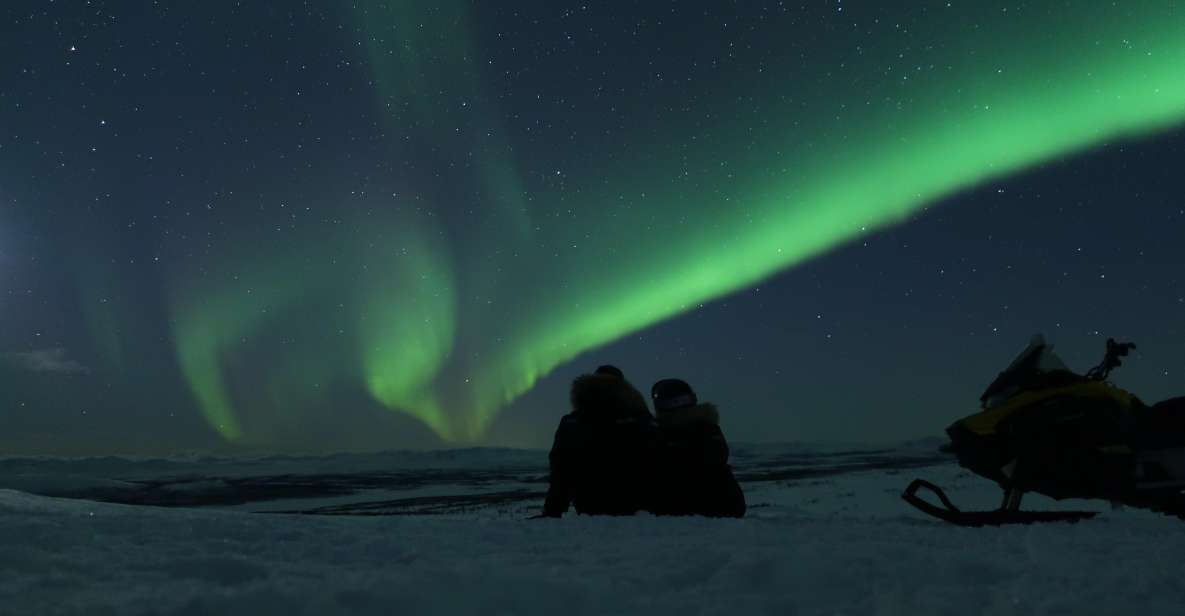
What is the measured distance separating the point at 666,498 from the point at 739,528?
5.10 ft

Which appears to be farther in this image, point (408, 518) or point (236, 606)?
Result: point (408, 518)

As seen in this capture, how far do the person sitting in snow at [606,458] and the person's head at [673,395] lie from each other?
15 centimetres

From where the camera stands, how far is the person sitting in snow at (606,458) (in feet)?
14.7

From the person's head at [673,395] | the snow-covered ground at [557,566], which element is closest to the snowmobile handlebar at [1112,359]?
the snow-covered ground at [557,566]

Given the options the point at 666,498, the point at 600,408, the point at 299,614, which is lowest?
the point at 666,498

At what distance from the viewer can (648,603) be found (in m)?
1.71

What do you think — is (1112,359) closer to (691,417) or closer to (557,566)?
(691,417)

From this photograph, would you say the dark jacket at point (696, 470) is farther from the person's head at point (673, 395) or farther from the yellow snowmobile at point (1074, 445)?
the yellow snowmobile at point (1074, 445)

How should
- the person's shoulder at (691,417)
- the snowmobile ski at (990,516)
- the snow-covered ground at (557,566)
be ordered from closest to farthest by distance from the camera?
the snow-covered ground at (557,566) < the snowmobile ski at (990,516) < the person's shoulder at (691,417)

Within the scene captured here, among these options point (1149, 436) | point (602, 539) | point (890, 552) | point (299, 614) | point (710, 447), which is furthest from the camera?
point (710, 447)

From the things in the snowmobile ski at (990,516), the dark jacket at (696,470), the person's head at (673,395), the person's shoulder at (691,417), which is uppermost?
the person's head at (673,395)

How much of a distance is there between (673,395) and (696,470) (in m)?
0.54

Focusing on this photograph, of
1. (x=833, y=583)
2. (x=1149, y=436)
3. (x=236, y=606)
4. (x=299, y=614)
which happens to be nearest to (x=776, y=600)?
(x=833, y=583)

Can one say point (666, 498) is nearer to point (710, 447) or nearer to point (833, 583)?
point (710, 447)
